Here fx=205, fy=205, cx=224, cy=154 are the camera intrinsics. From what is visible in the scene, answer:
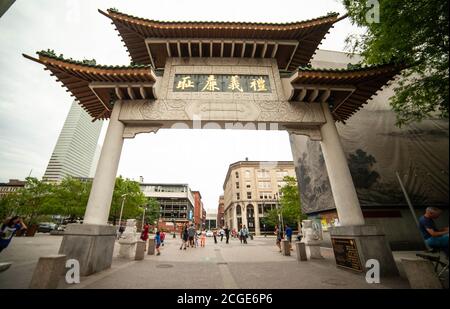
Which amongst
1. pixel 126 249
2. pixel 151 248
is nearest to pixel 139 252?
pixel 126 249

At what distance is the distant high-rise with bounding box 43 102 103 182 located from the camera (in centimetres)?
12638

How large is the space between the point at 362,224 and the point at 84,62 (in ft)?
36.7

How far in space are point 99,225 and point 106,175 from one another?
168 cm

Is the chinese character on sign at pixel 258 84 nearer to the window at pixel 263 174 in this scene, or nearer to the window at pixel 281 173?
the window at pixel 263 174

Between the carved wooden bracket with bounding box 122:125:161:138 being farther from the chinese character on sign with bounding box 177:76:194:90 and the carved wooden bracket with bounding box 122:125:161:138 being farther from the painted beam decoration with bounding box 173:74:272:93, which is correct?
the chinese character on sign with bounding box 177:76:194:90

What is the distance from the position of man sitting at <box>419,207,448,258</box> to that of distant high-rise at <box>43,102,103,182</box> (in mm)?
157361

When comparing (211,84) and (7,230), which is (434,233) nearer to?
(211,84)

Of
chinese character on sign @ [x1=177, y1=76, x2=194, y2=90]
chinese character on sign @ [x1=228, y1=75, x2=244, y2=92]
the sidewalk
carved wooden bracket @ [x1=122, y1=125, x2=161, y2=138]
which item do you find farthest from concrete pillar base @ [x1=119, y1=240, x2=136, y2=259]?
chinese character on sign @ [x1=228, y1=75, x2=244, y2=92]

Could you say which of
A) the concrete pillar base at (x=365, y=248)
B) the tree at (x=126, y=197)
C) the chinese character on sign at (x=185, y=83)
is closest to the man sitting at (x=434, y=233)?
the concrete pillar base at (x=365, y=248)

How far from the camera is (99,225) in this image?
21.4 feet

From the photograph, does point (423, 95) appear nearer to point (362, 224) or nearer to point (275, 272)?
point (362, 224)

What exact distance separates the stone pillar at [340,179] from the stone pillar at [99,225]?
7.90 meters

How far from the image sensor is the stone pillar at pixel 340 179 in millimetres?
7051

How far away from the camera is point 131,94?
7.97 m
